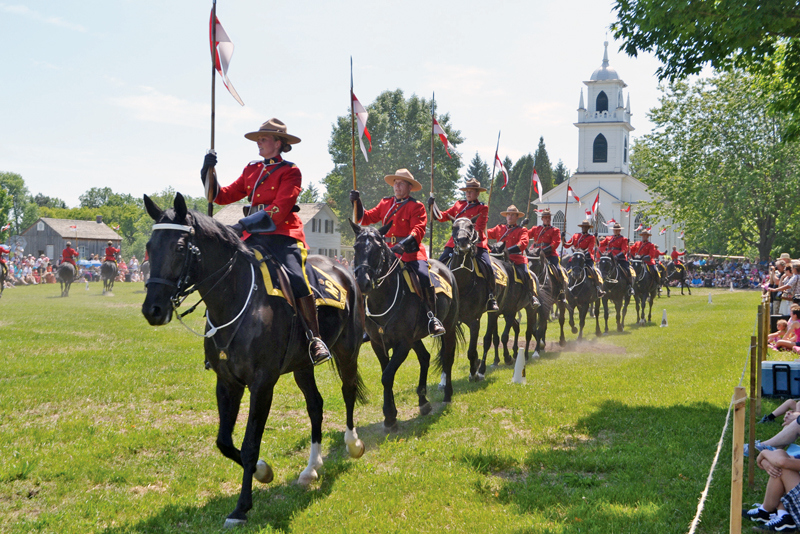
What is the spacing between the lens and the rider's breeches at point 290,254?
613 cm

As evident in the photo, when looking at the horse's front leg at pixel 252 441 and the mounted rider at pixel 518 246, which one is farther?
the mounted rider at pixel 518 246

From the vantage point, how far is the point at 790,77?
9.47m

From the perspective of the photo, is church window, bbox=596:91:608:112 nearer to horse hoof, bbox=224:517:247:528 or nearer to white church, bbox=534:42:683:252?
white church, bbox=534:42:683:252

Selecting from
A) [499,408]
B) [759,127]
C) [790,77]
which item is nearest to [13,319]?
[499,408]

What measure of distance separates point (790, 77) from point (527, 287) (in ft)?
21.4

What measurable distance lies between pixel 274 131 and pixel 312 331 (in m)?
2.10

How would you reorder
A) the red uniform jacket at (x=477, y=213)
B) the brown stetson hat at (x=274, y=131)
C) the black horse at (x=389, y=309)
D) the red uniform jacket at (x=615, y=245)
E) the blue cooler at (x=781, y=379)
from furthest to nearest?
the red uniform jacket at (x=615, y=245) → the red uniform jacket at (x=477, y=213) → the blue cooler at (x=781, y=379) → the black horse at (x=389, y=309) → the brown stetson hat at (x=274, y=131)

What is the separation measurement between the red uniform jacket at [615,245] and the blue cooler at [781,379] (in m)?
13.1

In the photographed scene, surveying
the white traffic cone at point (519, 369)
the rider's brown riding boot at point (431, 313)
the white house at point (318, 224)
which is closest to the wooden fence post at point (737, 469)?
the rider's brown riding boot at point (431, 313)

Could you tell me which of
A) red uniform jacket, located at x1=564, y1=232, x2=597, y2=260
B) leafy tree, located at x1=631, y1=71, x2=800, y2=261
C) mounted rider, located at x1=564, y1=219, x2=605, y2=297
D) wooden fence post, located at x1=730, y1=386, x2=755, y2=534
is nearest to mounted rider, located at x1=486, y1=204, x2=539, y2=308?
mounted rider, located at x1=564, y1=219, x2=605, y2=297

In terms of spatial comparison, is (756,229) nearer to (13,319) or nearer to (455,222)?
(455,222)

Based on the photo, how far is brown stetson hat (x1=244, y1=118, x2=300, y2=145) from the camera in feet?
21.2

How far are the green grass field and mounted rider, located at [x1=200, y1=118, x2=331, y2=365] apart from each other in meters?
1.60

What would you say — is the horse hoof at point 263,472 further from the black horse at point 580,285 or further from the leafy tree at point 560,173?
the leafy tree at point 560,173
